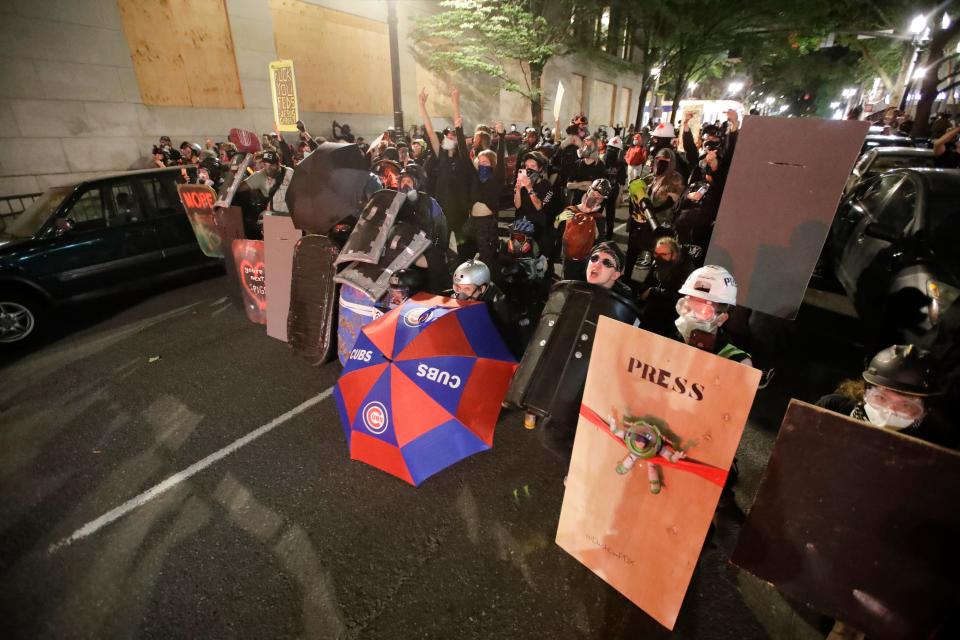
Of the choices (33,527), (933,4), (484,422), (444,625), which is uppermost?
(933,4)

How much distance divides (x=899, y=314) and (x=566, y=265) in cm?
341

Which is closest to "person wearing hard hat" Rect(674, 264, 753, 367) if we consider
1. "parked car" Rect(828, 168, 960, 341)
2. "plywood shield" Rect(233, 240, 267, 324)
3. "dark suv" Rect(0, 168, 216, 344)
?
"parked car" Rect(828, 168, 960, 341)

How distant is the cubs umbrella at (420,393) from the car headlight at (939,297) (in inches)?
158

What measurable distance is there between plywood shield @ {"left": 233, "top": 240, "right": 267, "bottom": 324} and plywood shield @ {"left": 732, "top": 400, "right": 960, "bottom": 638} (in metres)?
5.80

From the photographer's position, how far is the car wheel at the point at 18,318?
579 centimetres

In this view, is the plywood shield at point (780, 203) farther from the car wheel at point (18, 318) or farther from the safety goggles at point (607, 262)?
the car wheel at point (18, 318)

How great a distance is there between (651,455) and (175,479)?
3.81 meters

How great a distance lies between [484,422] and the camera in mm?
3230

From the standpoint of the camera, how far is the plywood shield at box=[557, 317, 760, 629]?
5.99 feet

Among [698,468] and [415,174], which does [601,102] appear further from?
[698,468]

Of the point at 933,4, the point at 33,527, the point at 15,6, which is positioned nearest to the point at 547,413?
the point at 33,527

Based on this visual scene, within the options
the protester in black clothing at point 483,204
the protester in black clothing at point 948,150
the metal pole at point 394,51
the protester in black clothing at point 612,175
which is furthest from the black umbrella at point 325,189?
the protester in black clothing at point 948,150

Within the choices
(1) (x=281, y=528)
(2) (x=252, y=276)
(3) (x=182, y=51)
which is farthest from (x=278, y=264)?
(3) (x=182, y=51)

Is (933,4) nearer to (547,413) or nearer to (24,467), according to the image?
(547,413)
